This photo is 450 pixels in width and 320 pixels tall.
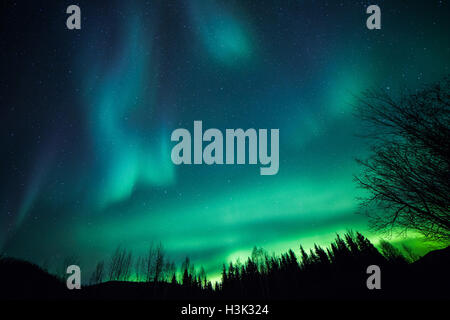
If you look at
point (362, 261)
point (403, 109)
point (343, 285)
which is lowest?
point (343, 285)

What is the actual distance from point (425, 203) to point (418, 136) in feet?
6.40

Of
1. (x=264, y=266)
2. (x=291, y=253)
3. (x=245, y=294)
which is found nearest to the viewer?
(x=245, y=294)

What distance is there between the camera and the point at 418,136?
540cm

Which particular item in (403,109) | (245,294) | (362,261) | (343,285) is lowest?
(245,294)
